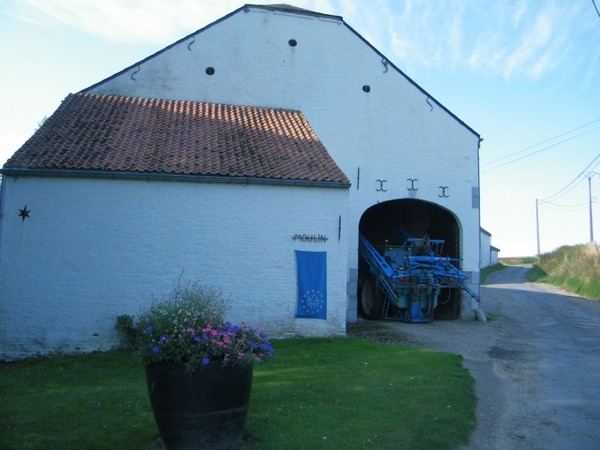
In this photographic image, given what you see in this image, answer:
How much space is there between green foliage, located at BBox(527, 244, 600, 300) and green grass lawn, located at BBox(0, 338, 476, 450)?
16366mm

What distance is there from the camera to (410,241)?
1692 centimetres

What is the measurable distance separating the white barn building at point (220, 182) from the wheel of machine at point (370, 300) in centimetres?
154

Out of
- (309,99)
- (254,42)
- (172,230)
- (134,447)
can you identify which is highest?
(254,42)

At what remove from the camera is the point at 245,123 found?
50.1ft

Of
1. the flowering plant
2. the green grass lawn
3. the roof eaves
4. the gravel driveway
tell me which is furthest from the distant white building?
the flowering plant

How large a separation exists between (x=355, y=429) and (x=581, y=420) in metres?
2.99

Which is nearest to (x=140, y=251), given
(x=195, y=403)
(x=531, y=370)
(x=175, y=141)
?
(x=175, y=141)

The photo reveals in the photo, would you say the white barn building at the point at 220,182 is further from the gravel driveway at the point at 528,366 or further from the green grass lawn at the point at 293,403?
the gravel driveway at the point at 528,366

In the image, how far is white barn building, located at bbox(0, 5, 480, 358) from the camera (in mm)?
11375

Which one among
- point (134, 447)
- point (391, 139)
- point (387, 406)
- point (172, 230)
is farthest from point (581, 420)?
point (391, 139)

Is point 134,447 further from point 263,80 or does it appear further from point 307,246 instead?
point 263,80

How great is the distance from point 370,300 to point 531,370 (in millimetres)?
8325

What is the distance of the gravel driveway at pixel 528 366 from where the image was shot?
20.5ft

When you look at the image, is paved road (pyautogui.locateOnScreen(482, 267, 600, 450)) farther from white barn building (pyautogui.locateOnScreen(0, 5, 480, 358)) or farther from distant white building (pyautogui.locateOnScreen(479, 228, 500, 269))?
distant white building (pyautogui.locateOnScreen(479, 228, 500, 269))
